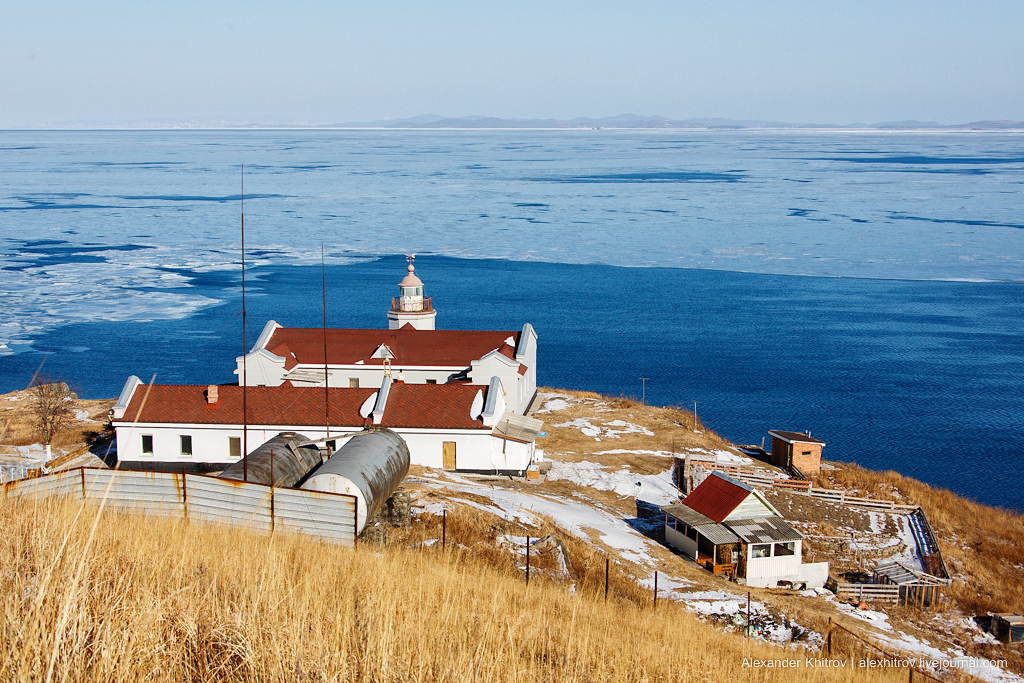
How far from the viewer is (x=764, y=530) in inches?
893

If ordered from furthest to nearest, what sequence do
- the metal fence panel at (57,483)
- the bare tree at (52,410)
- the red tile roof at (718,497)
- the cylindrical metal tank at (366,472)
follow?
the bare tree at (52,410)
the red tile roof at (718,497)
the cylindrical metal tank at (366,472)
the metal fence panel at (57,483)

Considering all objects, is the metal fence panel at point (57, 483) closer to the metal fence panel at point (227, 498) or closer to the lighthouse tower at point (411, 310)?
the metal fence panel at point (227, 498)

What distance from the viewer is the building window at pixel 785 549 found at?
881 inches

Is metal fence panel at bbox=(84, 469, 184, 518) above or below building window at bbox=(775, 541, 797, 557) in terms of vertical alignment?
above

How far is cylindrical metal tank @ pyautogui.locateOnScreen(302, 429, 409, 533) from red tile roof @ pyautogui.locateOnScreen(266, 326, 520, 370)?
15.2 meters

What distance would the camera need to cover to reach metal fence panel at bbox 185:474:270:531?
46.3 feet

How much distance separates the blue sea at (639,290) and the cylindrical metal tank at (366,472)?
25.3 metres

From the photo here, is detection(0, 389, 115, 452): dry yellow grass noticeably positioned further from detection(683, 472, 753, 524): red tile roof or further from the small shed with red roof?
detection(683, 472, 753, 524): red tile roof

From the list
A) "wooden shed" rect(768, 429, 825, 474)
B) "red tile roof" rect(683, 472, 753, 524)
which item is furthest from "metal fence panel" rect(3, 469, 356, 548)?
"wooden shed" rect(768, 429, 825, 474)

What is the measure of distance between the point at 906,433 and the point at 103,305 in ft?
174

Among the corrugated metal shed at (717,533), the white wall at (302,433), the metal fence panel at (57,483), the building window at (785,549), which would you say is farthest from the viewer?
the white wall at (302,433)

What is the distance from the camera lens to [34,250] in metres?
81.8

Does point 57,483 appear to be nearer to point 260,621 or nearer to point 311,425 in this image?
point 260,621

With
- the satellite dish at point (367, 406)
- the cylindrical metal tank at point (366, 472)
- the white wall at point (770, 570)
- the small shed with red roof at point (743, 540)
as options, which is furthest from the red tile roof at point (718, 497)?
the satellite dish at point (367, 406)
